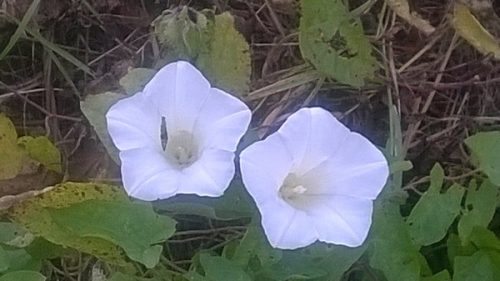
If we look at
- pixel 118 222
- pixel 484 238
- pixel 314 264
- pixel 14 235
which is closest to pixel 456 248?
pixel 484 238

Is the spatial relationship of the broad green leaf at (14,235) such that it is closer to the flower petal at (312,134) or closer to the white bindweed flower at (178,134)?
the white bindweed flower at (178,134)

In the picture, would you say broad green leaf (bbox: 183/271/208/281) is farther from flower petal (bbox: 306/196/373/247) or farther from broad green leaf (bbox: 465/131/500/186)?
broad green leaf (bbox: 465/131/500/186)

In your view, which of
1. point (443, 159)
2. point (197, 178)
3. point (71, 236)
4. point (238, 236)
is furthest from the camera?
point (443, 159)

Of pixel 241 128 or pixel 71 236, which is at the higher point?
pixel 241 128

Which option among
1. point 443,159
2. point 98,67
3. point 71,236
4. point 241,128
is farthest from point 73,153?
point 443,159

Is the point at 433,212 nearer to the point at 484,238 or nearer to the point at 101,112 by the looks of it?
the point at 484,238

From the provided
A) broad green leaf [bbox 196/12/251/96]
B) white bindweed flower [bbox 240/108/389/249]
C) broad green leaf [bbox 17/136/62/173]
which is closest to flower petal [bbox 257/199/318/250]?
white bindweed flower [bbox 240/108/389/249]

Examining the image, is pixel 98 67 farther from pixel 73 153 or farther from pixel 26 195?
pixel 26 195

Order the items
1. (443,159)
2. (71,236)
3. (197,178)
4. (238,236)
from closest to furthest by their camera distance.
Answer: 1. (197,178)
2. (71,236)
3. (238,236)
4. (443,159)
